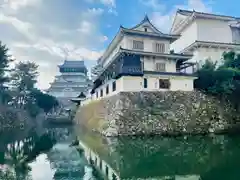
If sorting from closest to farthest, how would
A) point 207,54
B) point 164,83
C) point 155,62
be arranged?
point 164,83 < point 155,62 < point 207,54

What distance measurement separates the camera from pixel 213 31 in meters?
30.8

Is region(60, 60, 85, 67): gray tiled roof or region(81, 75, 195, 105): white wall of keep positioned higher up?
region(60, 60, 85, 67): gray tiled roof

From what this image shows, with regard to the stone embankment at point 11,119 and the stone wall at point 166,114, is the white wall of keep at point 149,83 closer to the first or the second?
the stone wall at point 166,114

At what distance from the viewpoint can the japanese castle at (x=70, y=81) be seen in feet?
211

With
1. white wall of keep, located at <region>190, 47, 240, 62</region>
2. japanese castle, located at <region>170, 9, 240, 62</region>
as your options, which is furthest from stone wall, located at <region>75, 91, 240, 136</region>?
japanese castle, located at <region>170, 9, 240, 62</region>

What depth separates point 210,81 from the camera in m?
25.3

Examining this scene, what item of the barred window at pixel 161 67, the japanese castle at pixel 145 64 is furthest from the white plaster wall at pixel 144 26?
the barred window at pixel 161 67

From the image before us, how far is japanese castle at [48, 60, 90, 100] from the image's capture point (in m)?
64.4

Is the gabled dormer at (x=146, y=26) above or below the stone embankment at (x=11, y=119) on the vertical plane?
above

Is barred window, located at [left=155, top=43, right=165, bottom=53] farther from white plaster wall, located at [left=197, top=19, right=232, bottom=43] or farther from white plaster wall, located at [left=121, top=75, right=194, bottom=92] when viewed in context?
white plaster wall, located at [left=197, top=19, right=232, bottom=43]

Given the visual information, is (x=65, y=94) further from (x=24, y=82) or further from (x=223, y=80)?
(x=223, y=80)

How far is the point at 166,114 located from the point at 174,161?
35.3 ft

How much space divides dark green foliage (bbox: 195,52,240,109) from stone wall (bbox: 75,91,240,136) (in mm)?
994

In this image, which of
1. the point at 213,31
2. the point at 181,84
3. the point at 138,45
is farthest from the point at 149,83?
the point at 213,31
